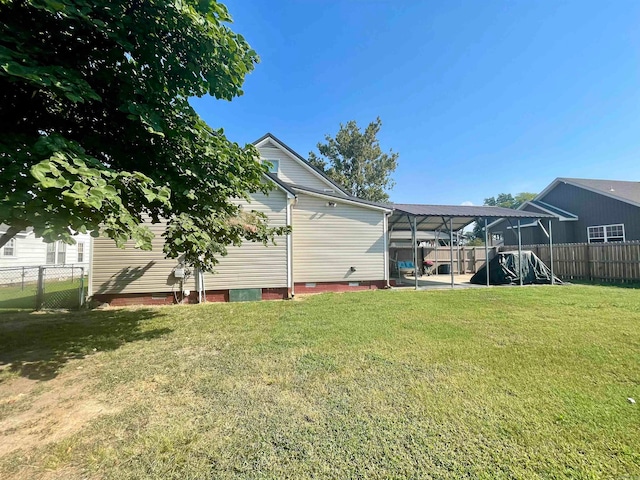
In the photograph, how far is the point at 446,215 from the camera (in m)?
11.5

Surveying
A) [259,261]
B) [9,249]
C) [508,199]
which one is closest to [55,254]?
[9,249]

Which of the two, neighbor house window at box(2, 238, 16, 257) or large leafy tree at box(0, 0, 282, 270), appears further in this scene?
neighbor house window at box(2, 238, 16, 257)

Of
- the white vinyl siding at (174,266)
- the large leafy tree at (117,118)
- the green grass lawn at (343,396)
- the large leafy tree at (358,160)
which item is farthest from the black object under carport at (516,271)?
the large leafy tree at (358,160)

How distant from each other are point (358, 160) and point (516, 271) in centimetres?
2155

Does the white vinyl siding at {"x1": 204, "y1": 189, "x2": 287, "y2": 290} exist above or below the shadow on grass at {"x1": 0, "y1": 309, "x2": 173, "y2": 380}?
above

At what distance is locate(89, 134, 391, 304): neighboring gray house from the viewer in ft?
27.3

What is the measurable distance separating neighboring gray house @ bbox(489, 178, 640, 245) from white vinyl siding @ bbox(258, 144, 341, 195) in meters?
11.2

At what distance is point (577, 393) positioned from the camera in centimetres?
292

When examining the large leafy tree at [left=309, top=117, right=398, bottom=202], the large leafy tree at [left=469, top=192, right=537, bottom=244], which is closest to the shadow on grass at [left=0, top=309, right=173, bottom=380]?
the large leafy tree at [left=309, top=117, right=398, bottom=202]

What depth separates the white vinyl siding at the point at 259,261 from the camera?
29.0ft

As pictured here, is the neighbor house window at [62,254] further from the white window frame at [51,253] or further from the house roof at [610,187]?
the house roof at [610,187]

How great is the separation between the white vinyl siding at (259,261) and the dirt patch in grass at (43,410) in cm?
527

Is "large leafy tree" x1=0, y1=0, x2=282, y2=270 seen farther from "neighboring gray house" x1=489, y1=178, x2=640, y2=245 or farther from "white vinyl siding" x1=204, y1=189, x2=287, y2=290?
"neighboring gray house" x1=489, y1=178, x2=640, y2=245

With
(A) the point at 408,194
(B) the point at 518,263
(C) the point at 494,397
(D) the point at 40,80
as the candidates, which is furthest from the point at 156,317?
(A) the point at 408,194
